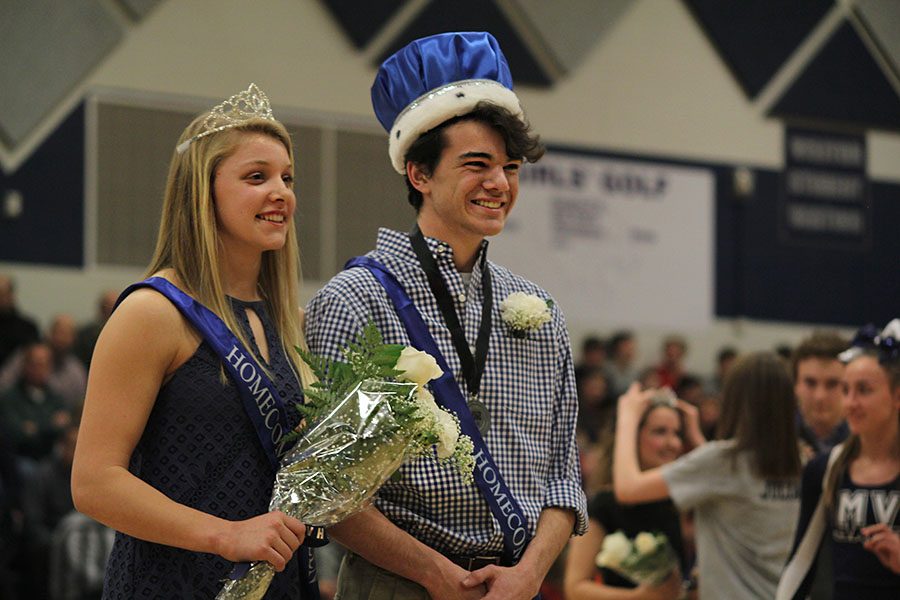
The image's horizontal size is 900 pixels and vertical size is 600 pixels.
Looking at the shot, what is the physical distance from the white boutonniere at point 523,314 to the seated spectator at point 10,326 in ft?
26.2

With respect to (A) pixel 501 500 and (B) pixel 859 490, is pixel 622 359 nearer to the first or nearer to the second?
(B) pixel 859 490

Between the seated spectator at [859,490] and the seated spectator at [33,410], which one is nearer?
the seated spectator at [859,490]

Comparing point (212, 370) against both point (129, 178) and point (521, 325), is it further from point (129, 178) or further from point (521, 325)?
point (129, 178)

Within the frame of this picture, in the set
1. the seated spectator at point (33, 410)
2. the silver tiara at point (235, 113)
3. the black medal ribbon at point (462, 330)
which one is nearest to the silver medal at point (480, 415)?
the black medal ribbon at point (462, 330)

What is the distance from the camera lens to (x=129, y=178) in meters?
12.4

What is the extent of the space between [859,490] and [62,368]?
7525mm

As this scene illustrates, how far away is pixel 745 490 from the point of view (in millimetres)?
5082

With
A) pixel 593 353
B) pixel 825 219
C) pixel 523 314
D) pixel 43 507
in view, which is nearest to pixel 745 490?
pixel 523 314

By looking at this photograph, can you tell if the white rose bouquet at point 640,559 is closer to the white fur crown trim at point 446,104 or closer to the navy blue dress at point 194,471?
the white fur crown trim at point 446,104

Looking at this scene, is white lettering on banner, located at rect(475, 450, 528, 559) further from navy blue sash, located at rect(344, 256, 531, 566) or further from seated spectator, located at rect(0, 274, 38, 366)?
seated spectator, located at rect(0, 274, 38, 366)

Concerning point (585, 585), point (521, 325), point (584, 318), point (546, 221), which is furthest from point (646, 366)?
point (521, 325)

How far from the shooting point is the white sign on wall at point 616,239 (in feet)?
47.7

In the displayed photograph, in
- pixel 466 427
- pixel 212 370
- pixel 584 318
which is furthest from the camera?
pixel 584 318

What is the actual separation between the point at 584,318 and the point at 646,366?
0.83 metres
